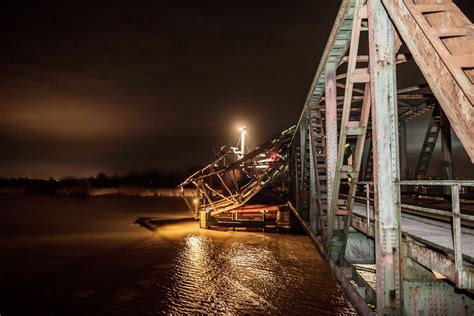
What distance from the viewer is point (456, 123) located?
2654 millimetres

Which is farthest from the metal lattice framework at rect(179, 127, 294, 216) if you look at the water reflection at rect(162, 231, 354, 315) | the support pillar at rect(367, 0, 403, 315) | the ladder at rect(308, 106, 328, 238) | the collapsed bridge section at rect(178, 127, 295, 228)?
the support pillar at rect(367, 0, 403, 315)

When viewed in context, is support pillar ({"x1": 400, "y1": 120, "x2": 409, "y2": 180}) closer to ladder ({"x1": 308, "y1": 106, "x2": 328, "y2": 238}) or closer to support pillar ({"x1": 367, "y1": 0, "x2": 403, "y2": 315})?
ladder ({"x1": 308, "y1": 106, "x2": 328, "y2": 238})

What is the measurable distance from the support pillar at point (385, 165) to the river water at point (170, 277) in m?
4.58

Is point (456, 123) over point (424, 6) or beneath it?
beneath

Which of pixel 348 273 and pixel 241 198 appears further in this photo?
pixel 241 198

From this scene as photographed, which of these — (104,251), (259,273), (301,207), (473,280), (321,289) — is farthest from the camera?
(104,251)

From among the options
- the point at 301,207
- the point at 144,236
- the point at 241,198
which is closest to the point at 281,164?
the point at 241,198

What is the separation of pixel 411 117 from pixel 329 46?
34.4ft

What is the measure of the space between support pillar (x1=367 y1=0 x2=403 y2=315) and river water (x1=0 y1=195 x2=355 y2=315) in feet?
15.0

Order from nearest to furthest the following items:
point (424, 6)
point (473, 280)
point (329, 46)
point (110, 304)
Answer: point (424, 6) → point (473, 280) → point (329, 46) → point (110, 304)

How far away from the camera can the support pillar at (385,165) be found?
13.3 feet

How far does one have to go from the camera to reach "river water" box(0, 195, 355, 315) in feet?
28.6

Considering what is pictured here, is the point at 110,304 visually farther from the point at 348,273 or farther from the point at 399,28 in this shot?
the point at 399,28

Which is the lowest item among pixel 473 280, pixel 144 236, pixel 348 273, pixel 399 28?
pixel 144 236
